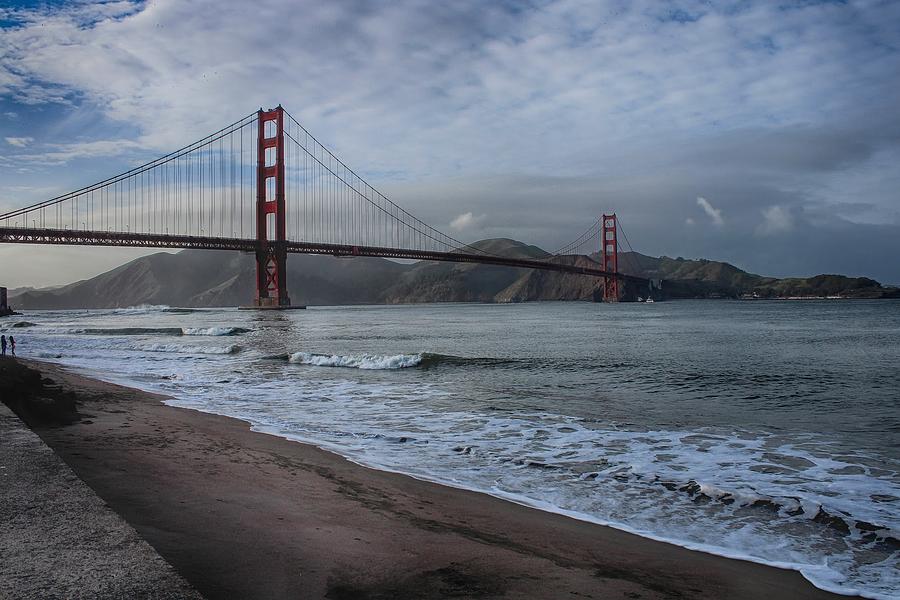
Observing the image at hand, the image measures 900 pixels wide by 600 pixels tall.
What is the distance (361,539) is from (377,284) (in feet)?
460

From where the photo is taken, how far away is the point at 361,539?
9.71 ft

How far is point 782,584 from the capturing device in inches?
114

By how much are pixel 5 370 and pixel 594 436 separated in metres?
6.90

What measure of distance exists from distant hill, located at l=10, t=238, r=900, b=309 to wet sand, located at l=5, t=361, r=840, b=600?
10299 centimetres

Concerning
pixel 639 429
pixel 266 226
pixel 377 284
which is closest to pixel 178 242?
pixel 266 226

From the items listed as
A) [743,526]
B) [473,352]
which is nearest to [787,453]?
[743,526]

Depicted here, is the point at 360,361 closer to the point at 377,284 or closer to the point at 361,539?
the point at 361,539

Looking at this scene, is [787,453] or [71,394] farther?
[71,394]

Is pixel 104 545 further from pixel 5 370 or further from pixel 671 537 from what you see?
pixel 5 370

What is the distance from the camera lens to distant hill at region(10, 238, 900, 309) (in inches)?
4429

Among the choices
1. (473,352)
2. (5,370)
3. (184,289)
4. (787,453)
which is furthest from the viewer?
(184,289)

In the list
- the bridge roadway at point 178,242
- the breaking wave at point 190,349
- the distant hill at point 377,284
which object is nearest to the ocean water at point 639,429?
the breaking wave at point 190,349

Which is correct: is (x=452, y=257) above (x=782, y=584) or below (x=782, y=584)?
above

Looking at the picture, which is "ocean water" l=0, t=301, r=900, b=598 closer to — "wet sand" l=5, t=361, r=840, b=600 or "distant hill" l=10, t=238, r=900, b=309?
"wet sand" l=5, t=361, r=840, b=600
